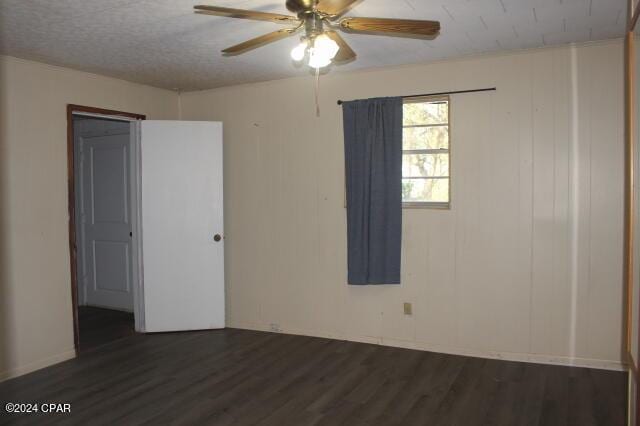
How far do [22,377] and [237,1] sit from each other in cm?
318

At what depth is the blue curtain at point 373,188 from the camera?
4246 mm

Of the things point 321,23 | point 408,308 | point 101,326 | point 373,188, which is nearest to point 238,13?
point 321,23

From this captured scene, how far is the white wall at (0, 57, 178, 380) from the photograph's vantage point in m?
3.76

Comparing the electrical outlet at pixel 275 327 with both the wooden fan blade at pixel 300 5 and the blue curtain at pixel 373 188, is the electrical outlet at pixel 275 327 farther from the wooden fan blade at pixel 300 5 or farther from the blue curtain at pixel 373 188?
the wooden fan blade at pixel 300 5

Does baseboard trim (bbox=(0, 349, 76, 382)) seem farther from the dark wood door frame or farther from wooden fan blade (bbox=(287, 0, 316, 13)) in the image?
wooden fan blade (bbox=(287, 0, 316, 13))

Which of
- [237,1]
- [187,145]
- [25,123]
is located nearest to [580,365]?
[237,1]

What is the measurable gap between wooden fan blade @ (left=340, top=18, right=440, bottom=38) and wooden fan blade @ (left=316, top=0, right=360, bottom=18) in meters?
0.10

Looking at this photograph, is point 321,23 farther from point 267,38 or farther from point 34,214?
point 34,214

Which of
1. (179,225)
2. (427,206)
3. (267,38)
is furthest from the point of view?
(179,225)

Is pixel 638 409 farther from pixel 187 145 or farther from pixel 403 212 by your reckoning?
pixel 187 145

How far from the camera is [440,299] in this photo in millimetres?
4191

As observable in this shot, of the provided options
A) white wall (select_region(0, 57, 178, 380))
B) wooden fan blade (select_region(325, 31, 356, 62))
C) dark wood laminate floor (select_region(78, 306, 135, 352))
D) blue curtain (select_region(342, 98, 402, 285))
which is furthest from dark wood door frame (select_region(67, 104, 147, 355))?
wooden fan blade (select_region(325, 31, 356, 62))

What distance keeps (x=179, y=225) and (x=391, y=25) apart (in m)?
3.19

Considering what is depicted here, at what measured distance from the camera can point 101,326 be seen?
5.13m
